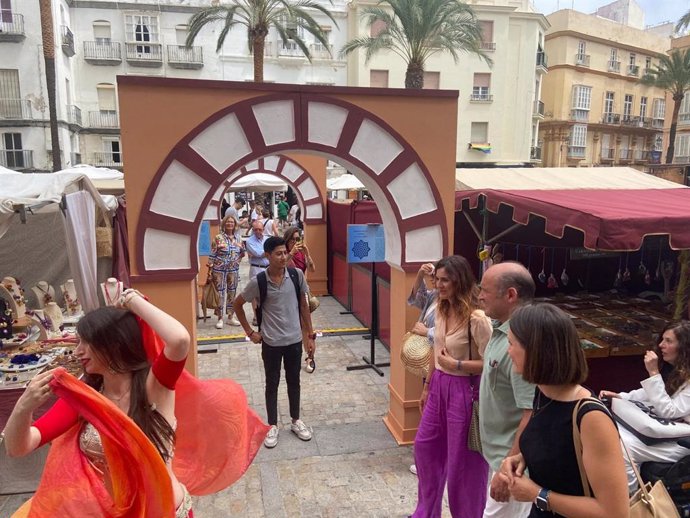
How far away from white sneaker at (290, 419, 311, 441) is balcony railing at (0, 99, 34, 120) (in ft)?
87.7

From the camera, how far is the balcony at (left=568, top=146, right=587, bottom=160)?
117ft

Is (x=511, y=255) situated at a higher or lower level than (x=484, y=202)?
lower

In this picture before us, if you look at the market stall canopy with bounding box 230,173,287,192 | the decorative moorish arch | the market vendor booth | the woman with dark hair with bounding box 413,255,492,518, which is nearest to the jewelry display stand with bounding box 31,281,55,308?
the decorative moorish arch

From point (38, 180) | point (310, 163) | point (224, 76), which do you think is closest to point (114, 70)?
point (224, 76)

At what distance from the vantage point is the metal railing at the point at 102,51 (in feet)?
90.8

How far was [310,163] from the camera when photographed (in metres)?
10.5

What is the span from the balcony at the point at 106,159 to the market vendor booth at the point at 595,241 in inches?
1058

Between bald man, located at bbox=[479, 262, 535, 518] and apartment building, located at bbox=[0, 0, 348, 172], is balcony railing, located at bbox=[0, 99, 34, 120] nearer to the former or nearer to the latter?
apartment building, located at bbox=[0, 0, 348, 172]

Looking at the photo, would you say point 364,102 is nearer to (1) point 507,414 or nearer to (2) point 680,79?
(1) point 507,414

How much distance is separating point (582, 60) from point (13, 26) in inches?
1365

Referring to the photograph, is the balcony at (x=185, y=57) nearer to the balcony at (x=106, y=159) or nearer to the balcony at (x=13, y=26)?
the balcony at (x=106, y=159)

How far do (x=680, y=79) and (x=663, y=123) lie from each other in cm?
1190

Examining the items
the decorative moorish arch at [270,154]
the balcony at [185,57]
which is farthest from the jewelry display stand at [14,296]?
the balcony at [185,57]

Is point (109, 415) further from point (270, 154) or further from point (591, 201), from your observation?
point (591, 201)
